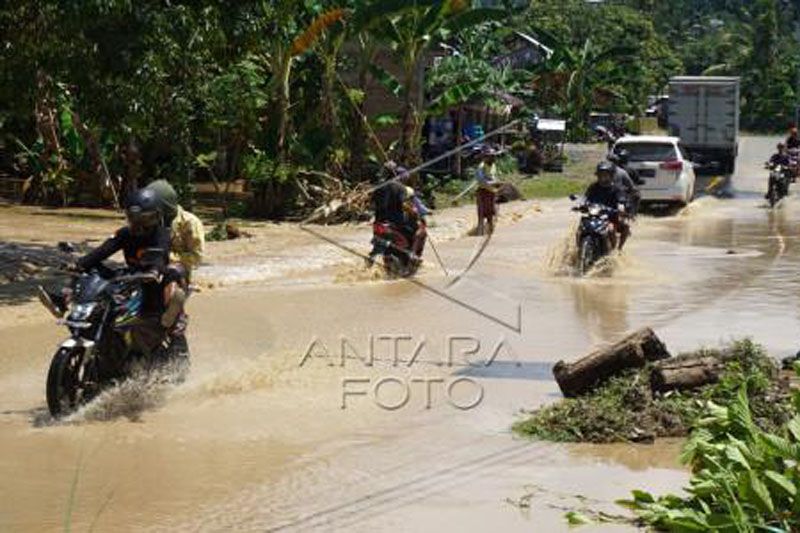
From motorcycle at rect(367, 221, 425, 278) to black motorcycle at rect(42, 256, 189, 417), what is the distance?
709 centimetres

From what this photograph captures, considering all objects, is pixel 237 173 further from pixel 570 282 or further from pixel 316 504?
pixel 316 504

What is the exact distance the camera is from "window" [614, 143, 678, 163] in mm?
26094

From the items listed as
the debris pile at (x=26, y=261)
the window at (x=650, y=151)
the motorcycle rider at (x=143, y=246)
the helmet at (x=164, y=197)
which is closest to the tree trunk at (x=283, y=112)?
the debris pile at (x=26, y=261)

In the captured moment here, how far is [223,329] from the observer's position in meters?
12.4

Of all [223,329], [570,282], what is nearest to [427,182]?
[570,282]

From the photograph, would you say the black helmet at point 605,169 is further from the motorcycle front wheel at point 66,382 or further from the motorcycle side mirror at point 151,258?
the motorcycle front wheel at point 66,382

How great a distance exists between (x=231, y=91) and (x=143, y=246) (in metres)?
14.6

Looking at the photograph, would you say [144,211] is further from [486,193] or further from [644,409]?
[486,193]

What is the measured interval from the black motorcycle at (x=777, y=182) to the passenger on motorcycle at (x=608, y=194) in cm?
1239

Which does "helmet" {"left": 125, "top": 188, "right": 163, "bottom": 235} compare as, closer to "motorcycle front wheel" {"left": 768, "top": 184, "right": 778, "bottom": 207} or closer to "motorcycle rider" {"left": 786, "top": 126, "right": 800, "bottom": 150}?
"motorcycle front wheel" {"left": 768, "top": 184, "right": 778, "bottom": 207}

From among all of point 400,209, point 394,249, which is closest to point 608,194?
point 400,209

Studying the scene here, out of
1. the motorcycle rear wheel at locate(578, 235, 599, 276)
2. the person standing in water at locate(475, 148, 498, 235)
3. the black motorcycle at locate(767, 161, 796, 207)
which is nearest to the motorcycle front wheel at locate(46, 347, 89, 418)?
the motorcycle rear wheel at locate(578, 235, 599, 276)

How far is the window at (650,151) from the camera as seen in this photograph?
85.6ft

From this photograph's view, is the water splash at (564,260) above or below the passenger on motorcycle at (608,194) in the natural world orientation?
below
